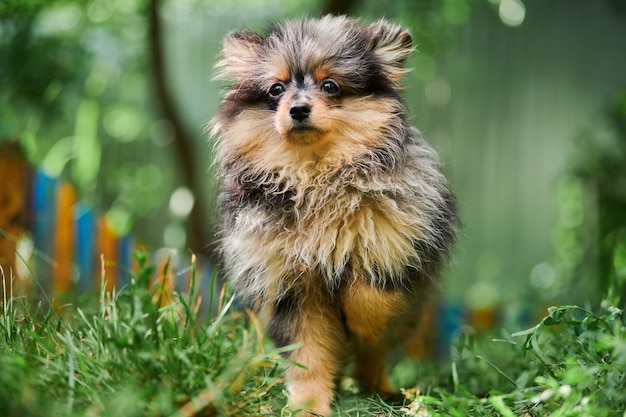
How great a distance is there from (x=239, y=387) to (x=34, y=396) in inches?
22.6

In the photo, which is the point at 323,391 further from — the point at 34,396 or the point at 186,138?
the point at 186,138

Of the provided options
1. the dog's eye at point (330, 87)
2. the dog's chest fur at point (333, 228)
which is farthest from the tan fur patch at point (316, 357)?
the dog's eye at point (330, 87)

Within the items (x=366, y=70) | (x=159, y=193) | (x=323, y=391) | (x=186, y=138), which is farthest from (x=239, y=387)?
(x=159, y=193)

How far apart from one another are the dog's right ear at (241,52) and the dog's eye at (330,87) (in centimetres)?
31

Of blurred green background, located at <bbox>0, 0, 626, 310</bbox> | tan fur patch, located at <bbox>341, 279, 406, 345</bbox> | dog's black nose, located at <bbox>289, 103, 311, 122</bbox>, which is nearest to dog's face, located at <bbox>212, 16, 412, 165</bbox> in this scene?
dog's black nose, located at <bbox>289, 103, 311, 122</bbox>

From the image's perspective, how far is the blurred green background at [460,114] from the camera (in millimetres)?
5824

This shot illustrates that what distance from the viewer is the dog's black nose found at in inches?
96.6

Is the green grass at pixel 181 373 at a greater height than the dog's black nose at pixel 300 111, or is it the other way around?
the dog's black nose at pixel 300 111

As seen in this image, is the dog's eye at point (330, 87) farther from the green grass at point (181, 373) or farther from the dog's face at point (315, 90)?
the green grass at point (181, 373)

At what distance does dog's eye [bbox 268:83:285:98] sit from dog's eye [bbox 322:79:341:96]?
16cm

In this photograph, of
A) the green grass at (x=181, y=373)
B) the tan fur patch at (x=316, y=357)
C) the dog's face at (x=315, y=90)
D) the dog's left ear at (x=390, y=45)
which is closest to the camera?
the green grass at (x=181, y=373)

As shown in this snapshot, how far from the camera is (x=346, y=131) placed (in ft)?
8.46

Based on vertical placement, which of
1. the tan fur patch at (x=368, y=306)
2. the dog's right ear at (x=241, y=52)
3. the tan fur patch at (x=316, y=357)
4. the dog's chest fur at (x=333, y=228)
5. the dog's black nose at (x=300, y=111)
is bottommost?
the tan fur patch at (x=316, y=357)

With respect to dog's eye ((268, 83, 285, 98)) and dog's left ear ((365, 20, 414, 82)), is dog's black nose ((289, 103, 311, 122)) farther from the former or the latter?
dog's left ear ((365, 20, 414, 82))
